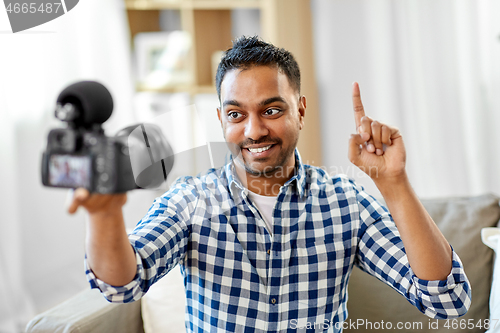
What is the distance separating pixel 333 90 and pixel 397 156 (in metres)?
1.49

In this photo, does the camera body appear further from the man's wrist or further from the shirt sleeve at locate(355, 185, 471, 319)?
the shirt sleeve at locate(355, 185, 471, 319)

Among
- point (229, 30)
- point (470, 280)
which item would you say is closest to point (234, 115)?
point (470, 280)

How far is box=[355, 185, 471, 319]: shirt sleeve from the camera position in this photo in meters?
0.80

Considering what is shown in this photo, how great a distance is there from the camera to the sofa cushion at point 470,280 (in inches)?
45.2

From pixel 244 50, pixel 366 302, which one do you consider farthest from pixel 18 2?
pixel 366 302

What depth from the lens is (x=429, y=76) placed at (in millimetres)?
1973

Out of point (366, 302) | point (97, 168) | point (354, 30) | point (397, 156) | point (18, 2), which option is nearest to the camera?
point (97, 168)

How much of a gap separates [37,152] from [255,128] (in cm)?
133

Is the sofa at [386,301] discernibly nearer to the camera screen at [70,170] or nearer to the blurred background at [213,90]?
the blurred background at [213,90]

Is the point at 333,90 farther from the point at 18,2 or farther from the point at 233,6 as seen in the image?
the point at 18,2

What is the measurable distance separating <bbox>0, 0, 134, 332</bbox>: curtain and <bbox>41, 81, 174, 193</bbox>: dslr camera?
4.21 ft

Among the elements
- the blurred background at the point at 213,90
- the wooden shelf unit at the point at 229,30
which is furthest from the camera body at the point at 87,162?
the wooden shelf unit at the point at 229,30

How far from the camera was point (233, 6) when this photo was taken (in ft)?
7.20

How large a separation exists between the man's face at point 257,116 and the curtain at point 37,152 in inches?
37.1
